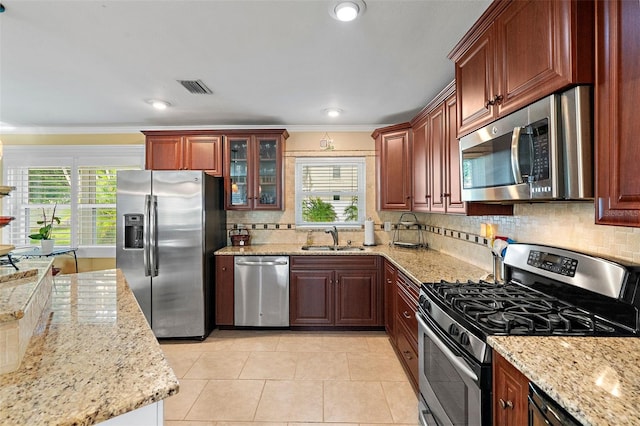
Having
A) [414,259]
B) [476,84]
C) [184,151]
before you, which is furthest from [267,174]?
[476,84]

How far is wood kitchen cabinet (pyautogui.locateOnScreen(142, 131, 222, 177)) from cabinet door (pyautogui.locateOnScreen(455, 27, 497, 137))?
2.78 meters

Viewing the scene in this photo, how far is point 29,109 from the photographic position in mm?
3447

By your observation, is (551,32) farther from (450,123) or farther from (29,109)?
(29,109)

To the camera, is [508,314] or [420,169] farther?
[420,169]

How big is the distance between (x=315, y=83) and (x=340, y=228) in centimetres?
193

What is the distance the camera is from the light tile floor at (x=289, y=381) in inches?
82.9

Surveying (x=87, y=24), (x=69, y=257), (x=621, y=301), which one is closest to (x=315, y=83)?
(x=87, y=24)

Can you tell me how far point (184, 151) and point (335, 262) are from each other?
2228mm

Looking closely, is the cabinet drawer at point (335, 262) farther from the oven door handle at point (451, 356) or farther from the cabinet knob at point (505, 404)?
the cabinet knob at point (505, 404)

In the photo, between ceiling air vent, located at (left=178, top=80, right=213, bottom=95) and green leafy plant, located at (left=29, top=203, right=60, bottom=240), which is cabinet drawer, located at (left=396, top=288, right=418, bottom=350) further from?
green leafy plant, located at (left=29, top=203, right=60, bottom=240)

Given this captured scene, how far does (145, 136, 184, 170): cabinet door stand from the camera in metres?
3.84

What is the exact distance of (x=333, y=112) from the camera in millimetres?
3572

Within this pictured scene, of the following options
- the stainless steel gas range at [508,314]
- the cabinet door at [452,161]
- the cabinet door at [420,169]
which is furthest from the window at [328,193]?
the stainless steel gas range at [508,314]

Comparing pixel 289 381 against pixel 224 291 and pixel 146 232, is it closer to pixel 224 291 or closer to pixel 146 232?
pixel 224 291
